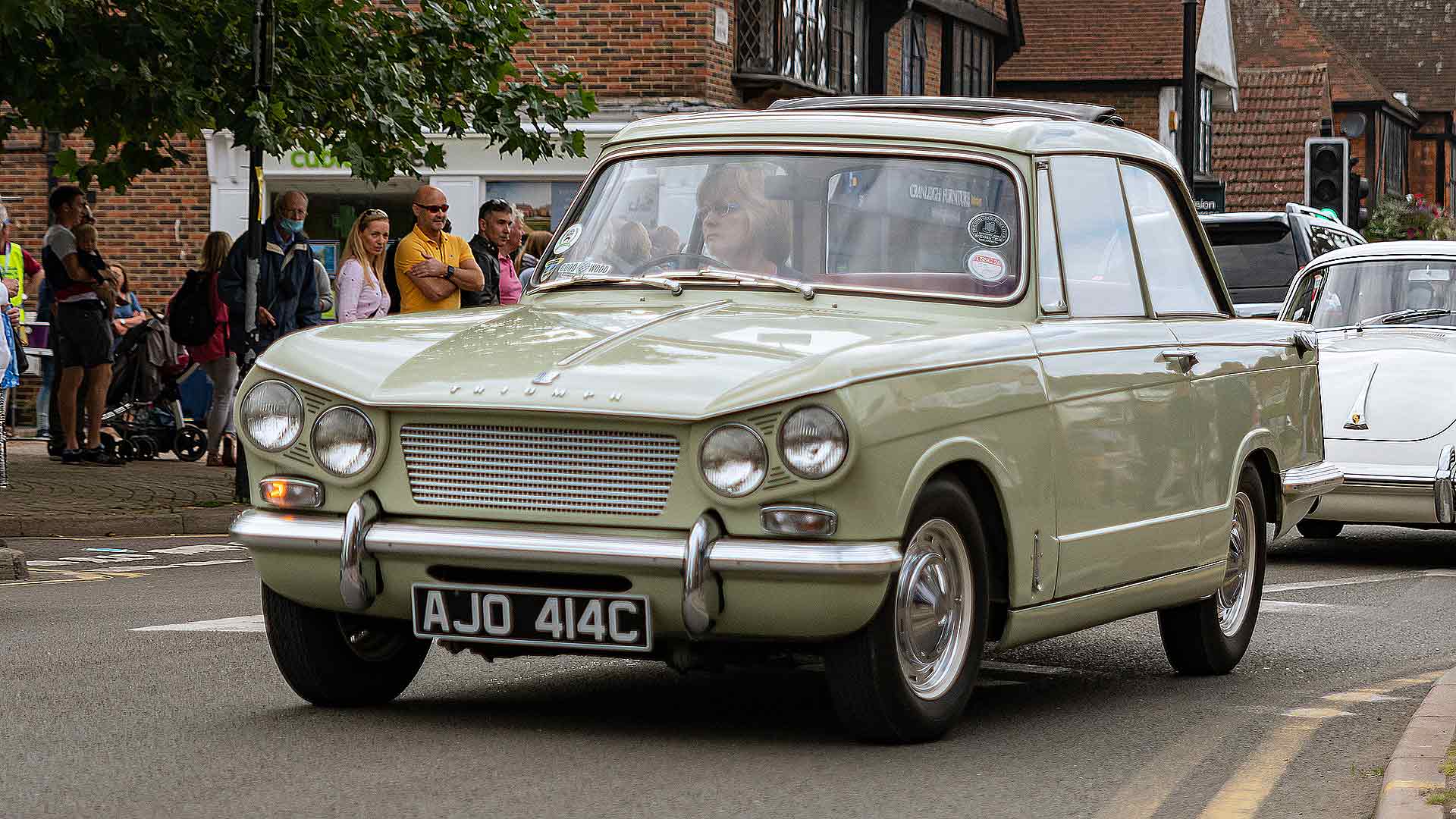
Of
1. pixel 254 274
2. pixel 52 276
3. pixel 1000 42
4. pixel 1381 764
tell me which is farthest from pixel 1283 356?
pixel 1000 42

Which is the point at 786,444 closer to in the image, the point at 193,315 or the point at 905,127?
the point at 905,127

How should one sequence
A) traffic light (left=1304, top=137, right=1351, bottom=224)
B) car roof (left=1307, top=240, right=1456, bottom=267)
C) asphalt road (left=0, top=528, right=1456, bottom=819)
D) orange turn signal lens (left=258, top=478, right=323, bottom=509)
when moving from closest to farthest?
asphalt road (left=0, top=528, right=1456, bottom=819), orange turn signal lens (left=258, top=478, right=323, bottom=509), car roof (left=1307, top=240, right=1456, bottom=267), traffic light (left=1304, top=137, right=1351, bottom=224)

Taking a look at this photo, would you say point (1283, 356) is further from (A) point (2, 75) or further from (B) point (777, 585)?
Result: (A) point (2, 75)

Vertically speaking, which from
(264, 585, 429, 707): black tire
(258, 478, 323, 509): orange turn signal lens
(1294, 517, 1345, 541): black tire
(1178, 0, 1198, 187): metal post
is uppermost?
(1178, 0, 1198, 187): metal post

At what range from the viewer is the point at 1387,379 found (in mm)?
13234

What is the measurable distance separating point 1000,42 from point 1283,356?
35405mm

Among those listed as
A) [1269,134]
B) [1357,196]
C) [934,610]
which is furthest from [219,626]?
[1269,134]

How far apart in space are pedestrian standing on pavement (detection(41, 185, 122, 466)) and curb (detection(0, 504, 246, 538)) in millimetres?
3910

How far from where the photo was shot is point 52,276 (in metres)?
17.8

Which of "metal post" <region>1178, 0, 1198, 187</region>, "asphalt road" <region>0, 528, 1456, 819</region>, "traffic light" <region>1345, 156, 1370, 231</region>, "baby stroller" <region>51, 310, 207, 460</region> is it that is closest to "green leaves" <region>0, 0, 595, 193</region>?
"baby stroller" <region>51, 310, 207, 460</region>

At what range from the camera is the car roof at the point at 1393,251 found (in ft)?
46.6

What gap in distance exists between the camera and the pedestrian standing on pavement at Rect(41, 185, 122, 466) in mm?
17469

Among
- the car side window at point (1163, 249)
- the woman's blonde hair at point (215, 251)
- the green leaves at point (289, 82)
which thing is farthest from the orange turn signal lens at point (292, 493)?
the woman's blonde hair at point (215, 251)

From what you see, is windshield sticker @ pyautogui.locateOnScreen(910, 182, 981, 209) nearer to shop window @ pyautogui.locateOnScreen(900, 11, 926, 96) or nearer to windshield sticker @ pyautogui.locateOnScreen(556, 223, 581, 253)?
windshield sticker @ pyautogui.locateOnScreen(556, 223, 581, 253)
